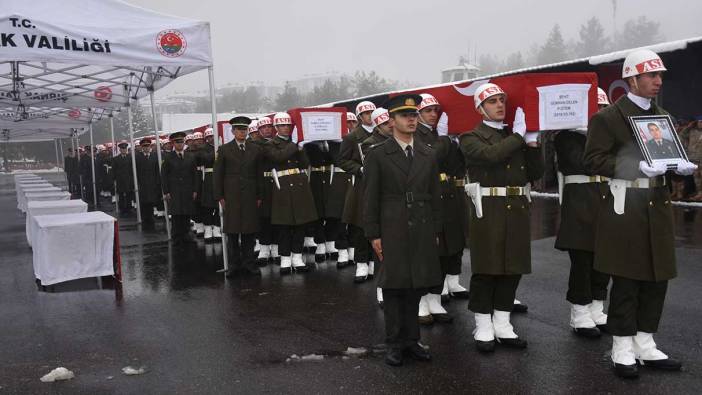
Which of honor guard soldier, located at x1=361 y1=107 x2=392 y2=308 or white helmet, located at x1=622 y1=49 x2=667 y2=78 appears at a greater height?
white helmet, located at x1=622 y1=49 x2=667 y2=78

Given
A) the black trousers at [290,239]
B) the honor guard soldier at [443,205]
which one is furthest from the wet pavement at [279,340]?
the black trousers at [290,239]

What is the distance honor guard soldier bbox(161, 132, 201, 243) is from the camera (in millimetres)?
10914

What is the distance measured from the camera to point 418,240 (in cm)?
433

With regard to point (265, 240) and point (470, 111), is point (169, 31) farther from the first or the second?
point (470, 111)

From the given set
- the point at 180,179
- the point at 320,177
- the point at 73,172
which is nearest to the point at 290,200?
→ the point at 320,177

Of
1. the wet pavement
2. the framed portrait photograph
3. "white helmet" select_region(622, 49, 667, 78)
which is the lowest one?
the wet pavement

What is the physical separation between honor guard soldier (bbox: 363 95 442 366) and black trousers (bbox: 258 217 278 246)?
4483mm

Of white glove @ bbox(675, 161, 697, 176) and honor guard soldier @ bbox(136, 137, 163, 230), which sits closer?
white glove @ bbox(675, 161, 697, 176)

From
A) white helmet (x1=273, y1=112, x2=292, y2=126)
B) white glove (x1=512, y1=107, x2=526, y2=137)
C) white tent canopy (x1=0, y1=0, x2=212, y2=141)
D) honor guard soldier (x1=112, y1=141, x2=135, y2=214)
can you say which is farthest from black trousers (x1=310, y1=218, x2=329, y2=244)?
honor guard soldier (x1=112, y1=141, x2=135, y2=214)

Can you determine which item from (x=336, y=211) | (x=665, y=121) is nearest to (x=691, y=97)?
(x=336, y=211)

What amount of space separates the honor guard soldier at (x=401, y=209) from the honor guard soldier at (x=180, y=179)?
7.24 metres

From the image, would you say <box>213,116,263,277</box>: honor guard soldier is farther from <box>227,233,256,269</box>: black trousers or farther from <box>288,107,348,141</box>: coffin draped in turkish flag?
<box>288,107,348,141</box>: coffin draped in turkish flag

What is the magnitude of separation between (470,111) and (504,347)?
2.10 metres

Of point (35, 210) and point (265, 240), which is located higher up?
point (35, 210)
